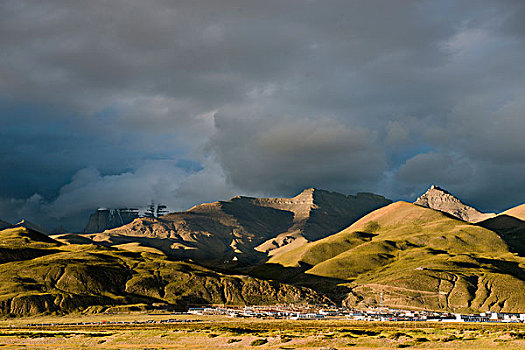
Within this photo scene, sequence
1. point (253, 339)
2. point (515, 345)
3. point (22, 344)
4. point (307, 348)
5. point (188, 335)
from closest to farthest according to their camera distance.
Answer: point (515, 345) → point (307, 348) → point (253, 339) → point (22, 344) → point (188, 335)

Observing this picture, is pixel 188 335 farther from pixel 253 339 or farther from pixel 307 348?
pixel 307 348

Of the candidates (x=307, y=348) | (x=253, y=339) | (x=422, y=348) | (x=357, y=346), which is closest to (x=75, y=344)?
(x=253, y=339)

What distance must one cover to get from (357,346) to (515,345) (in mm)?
39776

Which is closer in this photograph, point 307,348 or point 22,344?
point 307,348

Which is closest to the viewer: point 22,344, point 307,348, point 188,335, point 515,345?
point 515,345

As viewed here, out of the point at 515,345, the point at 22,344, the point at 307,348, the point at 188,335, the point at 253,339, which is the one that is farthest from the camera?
the point at 188,335

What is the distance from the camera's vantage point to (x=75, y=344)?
176625 mm

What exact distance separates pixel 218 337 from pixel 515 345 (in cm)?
9049

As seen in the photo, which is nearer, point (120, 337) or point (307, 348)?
point (307, 348)

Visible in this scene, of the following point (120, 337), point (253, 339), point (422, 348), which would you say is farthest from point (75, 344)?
point (422, 348)

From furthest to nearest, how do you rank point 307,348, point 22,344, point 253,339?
point 22,344, point 253,339, point 307,348

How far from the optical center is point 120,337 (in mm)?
187250

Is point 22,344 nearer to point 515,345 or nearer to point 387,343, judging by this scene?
point 387,343

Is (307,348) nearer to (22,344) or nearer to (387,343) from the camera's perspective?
(387,343)
